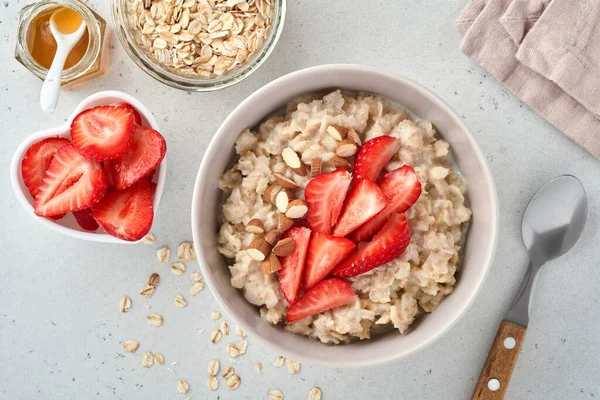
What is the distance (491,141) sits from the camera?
1653 millimetres

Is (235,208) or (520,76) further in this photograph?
(520,76)

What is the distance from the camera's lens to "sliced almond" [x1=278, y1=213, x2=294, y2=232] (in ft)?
4.54

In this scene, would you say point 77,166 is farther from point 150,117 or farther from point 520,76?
point 520,76

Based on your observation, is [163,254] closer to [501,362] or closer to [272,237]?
[272,237]

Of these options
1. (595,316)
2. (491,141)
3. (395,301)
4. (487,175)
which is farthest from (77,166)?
(595,316)

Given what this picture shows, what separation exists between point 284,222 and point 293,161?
14 centimetres

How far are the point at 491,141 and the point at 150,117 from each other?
0.91 metres

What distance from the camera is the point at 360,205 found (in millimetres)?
1344

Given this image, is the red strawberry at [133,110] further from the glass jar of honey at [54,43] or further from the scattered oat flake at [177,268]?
the scattered oat flake at [177,268]

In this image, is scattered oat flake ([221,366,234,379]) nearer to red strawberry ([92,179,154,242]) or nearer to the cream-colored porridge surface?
the cream-colored porridge surface

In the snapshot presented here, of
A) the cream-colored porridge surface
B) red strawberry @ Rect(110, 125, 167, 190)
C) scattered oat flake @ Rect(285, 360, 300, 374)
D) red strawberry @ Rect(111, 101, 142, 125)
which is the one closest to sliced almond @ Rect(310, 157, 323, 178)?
the cream-colored porridge surface

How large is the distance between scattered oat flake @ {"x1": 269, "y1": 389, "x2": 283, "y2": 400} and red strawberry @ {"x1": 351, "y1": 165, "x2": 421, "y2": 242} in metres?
0.55


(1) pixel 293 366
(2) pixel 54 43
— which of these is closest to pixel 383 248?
(1) pixel 293 366

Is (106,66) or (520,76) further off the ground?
(520,76)
